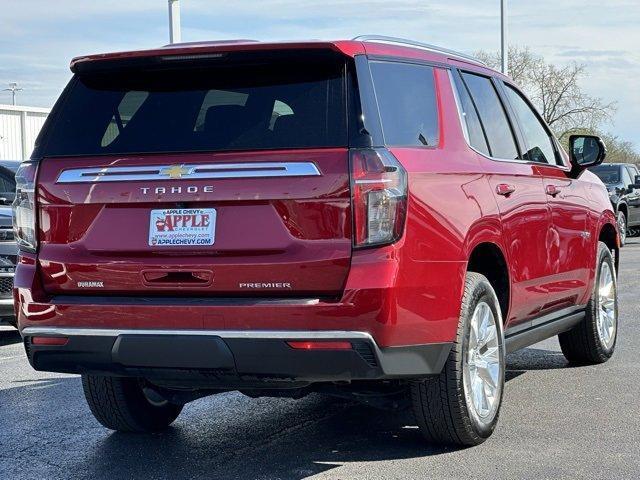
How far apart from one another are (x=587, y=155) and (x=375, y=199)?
323 cm

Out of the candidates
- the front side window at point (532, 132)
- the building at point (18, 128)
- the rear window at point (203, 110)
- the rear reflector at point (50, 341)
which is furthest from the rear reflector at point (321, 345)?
the building at point (18, 128)

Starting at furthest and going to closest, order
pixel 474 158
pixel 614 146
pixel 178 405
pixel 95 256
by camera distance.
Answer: pixel 614 146
pixel 178 405
pixel 474 158
pixel 95 256

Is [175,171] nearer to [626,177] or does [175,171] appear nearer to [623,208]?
[623,208]

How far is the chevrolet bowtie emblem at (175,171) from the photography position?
15.4ft

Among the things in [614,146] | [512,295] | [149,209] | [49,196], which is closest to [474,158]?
[512,295]

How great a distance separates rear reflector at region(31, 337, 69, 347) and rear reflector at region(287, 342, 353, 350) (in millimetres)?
1051

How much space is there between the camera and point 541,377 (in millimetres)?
7336

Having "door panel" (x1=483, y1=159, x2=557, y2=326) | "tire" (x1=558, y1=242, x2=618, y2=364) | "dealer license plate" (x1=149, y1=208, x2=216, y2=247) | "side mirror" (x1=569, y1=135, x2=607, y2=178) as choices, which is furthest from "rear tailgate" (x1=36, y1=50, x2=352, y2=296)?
"tire" (x1=558, y1=242, x2=618, y2=364)

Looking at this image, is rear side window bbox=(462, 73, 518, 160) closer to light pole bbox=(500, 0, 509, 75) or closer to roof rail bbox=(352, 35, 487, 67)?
roof rail bbox=(352, 35, 487, 67)

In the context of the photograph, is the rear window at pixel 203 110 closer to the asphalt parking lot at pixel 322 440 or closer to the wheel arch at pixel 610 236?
the asphalt parking lot at pixel 322 440

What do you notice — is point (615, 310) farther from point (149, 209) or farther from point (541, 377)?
point (149, 209)

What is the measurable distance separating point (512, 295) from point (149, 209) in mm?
2130

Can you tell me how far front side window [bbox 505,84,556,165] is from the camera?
669cm

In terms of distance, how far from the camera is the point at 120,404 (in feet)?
18.8
